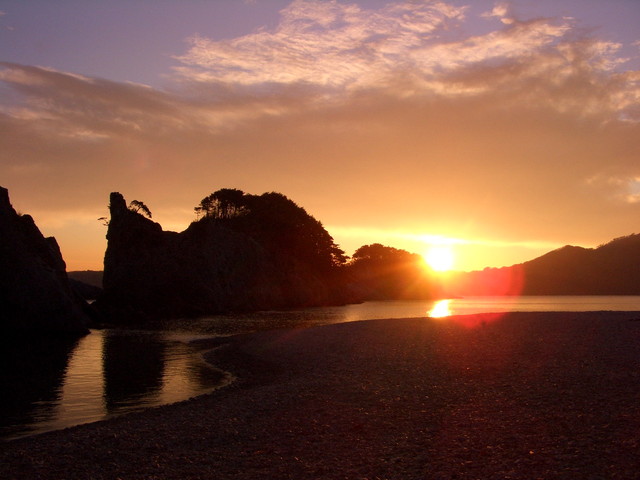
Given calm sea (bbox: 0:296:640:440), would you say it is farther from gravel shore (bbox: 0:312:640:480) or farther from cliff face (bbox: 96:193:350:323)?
cliff face (bbox: 96:193:350:323)

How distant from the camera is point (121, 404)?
19.2 m

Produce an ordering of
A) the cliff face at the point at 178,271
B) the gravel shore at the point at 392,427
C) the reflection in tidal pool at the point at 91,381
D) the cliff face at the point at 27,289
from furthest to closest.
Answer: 1. the cliff face at the point at 178,271
2. the cliff face at the point at 27,289
3. the reflection in tidal pool at the point at 91,381
4. the gravel shore at the point at 392,427

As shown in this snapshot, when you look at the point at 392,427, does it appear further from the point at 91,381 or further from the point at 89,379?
the point at 89,379

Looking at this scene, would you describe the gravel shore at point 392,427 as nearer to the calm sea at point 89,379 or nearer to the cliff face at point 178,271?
the calm sea at point 89,379

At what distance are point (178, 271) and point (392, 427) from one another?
79763mm

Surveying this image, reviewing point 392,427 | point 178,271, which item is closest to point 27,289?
point 178,271

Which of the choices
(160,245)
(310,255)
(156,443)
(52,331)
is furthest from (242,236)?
(156,443)

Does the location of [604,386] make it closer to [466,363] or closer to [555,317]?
[466,363]

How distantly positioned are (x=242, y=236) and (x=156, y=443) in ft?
314

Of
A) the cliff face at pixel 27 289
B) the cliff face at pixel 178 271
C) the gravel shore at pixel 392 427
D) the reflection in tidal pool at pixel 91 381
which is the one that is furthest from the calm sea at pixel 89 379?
the cliff face at pixel 178 271

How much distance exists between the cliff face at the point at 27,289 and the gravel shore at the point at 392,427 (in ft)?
107

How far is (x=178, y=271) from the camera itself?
8850 cm

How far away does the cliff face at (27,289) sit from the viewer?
154 feet

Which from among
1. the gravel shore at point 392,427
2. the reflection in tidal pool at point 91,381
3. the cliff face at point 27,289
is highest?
the cliff face at point 27,289
